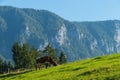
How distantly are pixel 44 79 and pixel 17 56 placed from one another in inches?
4859

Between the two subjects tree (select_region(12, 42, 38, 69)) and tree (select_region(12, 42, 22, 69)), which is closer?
tree (select_region(12, 42, 38, 69))

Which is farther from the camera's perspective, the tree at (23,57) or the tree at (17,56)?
the tree at (17,56)

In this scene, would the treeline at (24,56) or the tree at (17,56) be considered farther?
the tree at (17,56)

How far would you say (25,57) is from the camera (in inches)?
6698

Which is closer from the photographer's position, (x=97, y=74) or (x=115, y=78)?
(x=115, y=78)

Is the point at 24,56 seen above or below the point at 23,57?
above

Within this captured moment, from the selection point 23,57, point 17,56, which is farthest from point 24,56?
point 17,56

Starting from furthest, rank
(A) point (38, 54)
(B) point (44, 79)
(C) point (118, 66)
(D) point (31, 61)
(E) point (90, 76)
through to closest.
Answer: (A) point (38, 54) → (D) point (31, 61) → (B) point (44, 79) → (C) point (118, 66) → (E) point (90, 76)

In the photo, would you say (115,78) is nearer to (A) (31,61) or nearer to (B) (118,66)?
(B) (118,66)

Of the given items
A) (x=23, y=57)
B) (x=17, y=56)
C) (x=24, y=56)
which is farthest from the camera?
(x=24, y=56)

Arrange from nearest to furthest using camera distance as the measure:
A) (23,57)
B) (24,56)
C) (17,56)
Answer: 1. (17,56)
2. (23,57)
3. (24,56)

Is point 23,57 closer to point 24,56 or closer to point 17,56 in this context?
point 24,56

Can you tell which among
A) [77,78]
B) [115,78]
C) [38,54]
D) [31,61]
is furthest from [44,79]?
[38,54]

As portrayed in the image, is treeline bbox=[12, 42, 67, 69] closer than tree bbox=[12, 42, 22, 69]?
Yes
